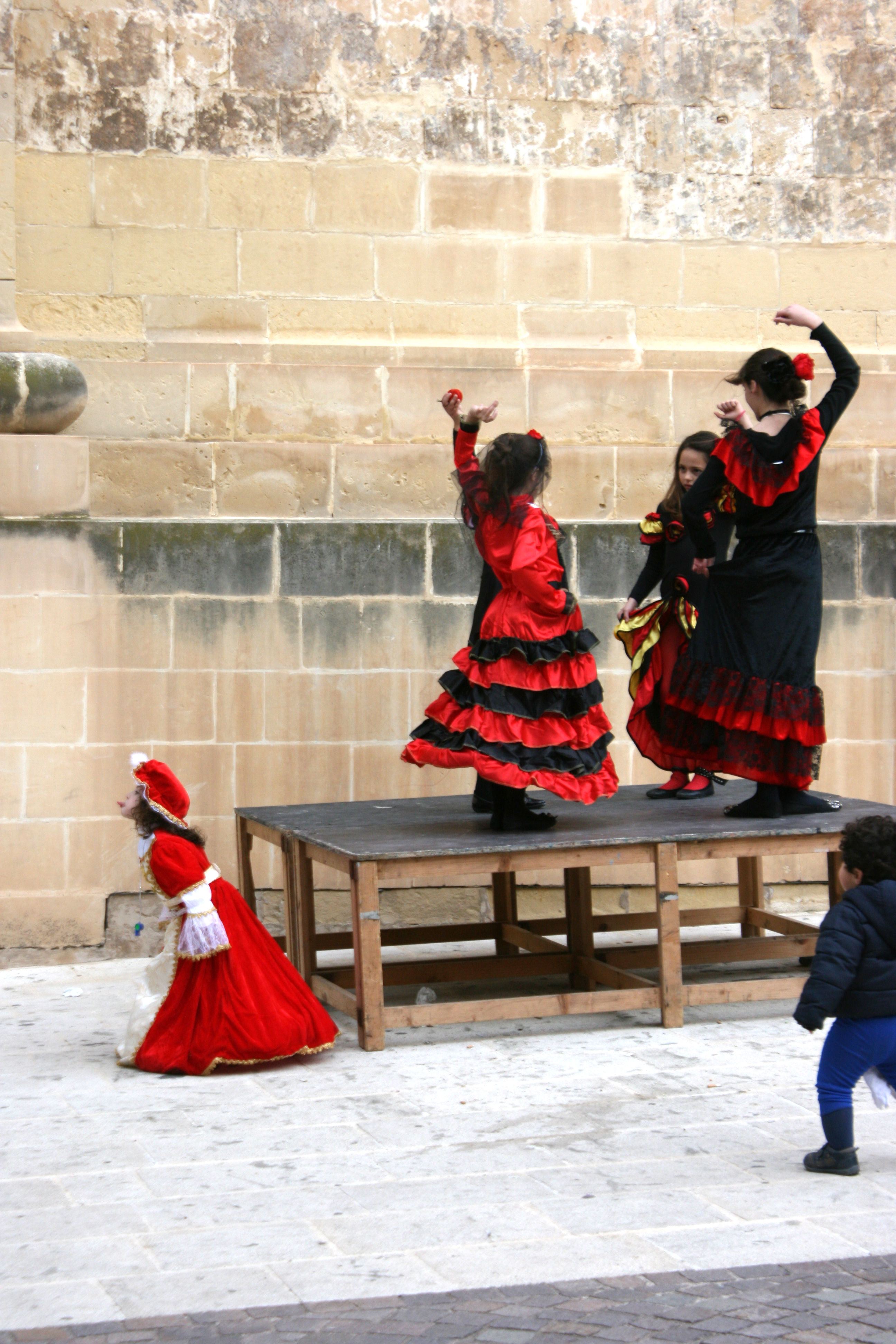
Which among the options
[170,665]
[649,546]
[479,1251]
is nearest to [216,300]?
[170,665]

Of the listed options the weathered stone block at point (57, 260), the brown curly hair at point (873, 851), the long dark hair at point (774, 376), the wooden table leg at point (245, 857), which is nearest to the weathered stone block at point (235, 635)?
the wooden table leg at point (245, 857)

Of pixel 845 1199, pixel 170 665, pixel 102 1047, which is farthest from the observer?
pixel 170 665

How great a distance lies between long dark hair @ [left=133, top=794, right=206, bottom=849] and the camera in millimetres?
5742

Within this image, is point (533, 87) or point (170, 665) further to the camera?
point (533, 87)

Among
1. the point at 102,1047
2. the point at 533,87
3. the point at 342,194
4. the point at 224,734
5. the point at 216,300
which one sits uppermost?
the point at 533,87

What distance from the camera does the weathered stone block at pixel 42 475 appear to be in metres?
7.68

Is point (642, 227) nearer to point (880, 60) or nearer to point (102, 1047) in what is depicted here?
point (880, 60)

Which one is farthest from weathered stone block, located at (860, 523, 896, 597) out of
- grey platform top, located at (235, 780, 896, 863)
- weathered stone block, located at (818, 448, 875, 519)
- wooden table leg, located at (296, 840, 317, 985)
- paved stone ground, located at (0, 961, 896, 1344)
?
wooden table leg, located at (296, 840, 317, 985)

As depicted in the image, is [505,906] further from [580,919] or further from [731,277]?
[731,277]

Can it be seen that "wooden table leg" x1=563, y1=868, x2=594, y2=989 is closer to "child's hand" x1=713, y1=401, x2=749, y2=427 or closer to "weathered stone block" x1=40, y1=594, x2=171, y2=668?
"child's hand" x1=713, y1=401, x2=749, y2=427

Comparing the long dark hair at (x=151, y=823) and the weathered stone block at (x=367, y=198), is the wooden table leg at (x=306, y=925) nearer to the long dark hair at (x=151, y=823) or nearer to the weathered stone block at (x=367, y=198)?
the long dark hair at (x=151, y=823)

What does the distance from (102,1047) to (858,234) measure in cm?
613

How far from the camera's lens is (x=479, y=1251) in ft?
12.5

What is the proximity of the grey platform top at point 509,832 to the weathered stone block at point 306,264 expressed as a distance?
9.43ft
